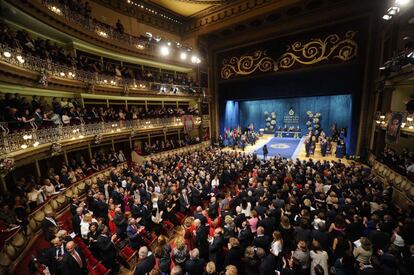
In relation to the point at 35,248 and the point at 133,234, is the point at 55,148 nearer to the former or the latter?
the point at 35,248

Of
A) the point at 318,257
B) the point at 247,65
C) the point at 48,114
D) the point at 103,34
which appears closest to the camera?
the point at 318,257

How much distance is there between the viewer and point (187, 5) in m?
16.4

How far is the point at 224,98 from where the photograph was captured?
2030 cm

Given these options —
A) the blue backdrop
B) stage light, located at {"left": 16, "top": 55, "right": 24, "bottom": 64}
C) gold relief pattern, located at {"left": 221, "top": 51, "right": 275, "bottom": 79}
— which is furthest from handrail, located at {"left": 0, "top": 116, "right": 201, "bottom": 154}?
A: the blue backdrop

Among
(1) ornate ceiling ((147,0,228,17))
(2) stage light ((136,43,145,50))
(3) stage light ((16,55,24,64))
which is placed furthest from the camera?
(1) ornate ceiling ((147,0,228,17))

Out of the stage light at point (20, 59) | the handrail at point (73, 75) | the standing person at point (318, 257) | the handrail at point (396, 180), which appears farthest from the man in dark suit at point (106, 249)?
the handrail at point (396, 180)

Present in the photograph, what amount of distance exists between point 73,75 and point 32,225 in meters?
7.50

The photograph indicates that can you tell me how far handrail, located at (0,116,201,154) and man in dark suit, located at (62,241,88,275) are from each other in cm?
419

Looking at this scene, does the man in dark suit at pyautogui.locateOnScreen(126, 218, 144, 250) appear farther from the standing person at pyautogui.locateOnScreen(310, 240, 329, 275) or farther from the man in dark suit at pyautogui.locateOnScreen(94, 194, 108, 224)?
the standing person at pyautogui.locateOnScreen(310, 240, 329, 275)

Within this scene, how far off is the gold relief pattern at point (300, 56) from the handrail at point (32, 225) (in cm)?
1507

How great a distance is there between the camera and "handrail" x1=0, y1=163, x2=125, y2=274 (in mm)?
4680

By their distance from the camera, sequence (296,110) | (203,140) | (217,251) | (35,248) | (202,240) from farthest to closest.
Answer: (296,110) → (203,140) → (35,248) → (202,240) → (217,251)

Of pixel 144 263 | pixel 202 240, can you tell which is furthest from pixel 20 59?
pixel 202 240

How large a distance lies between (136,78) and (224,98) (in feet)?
28.4
